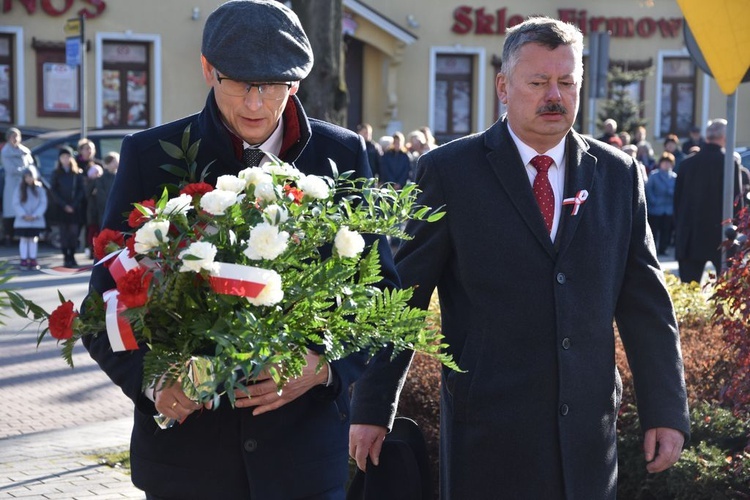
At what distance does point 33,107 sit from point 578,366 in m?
26.5

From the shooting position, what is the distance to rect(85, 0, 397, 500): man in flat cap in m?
3.00

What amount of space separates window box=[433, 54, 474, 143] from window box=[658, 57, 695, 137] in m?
5.89

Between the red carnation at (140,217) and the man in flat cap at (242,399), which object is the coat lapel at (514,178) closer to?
the man in flat cap at (242,399)

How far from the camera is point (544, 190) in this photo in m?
3.76

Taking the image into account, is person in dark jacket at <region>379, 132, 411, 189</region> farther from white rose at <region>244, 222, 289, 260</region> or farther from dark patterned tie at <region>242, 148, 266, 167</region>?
white rose at <region>244, 222, 289, 260</region>

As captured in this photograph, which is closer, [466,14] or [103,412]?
[103,412]

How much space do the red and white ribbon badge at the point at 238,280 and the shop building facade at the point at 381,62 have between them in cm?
2389

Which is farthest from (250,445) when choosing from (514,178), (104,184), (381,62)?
(381,62)

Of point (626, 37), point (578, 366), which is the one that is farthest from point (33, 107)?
point (578, 366)

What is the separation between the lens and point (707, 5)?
6789mm

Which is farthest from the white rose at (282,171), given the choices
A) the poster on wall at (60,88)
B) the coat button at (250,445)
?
the poster on wall at (60,88)

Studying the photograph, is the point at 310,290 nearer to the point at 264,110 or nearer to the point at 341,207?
the point at 341,207

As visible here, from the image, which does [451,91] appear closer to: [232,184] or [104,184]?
[104,184]

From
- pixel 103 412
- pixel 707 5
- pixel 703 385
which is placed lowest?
pixel 103 412
